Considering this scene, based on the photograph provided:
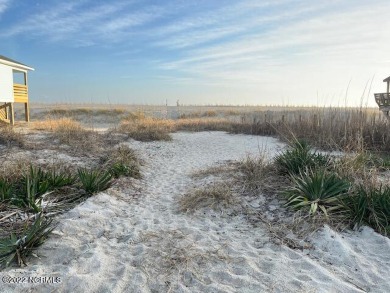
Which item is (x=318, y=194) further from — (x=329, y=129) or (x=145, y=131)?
(x=145, y=131)

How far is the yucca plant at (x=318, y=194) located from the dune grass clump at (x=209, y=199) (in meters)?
0.99

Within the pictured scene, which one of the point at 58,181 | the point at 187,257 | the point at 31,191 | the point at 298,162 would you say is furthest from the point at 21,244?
the point at 298,162

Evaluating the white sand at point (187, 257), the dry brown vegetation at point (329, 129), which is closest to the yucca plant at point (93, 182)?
the white sand at point (187, 257)

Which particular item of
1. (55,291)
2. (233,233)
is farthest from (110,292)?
(233,233)

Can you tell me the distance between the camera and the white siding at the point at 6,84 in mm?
17453

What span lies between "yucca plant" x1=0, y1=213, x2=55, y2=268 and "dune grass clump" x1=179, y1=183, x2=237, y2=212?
86.4 inches

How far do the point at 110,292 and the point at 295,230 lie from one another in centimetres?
258

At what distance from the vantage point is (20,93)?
20.3 metres

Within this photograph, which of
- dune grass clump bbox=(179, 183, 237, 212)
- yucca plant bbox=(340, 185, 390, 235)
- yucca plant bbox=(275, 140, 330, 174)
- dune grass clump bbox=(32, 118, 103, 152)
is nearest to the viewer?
yucca plant bbox=(340, 185, 390, 235)

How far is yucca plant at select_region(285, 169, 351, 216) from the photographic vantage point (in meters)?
4.79

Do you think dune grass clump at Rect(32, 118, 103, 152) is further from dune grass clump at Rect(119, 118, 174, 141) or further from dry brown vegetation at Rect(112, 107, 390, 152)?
dry brown vegetation at Rect(112, 107, 390, 152)

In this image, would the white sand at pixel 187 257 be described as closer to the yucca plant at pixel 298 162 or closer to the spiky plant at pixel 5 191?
the spiky plant at pixel 5 191

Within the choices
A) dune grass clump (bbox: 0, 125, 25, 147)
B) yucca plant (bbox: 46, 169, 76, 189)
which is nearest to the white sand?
yucca plant (bbox: 46, 169, 76, 189)

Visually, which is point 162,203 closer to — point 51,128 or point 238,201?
point 238,201
